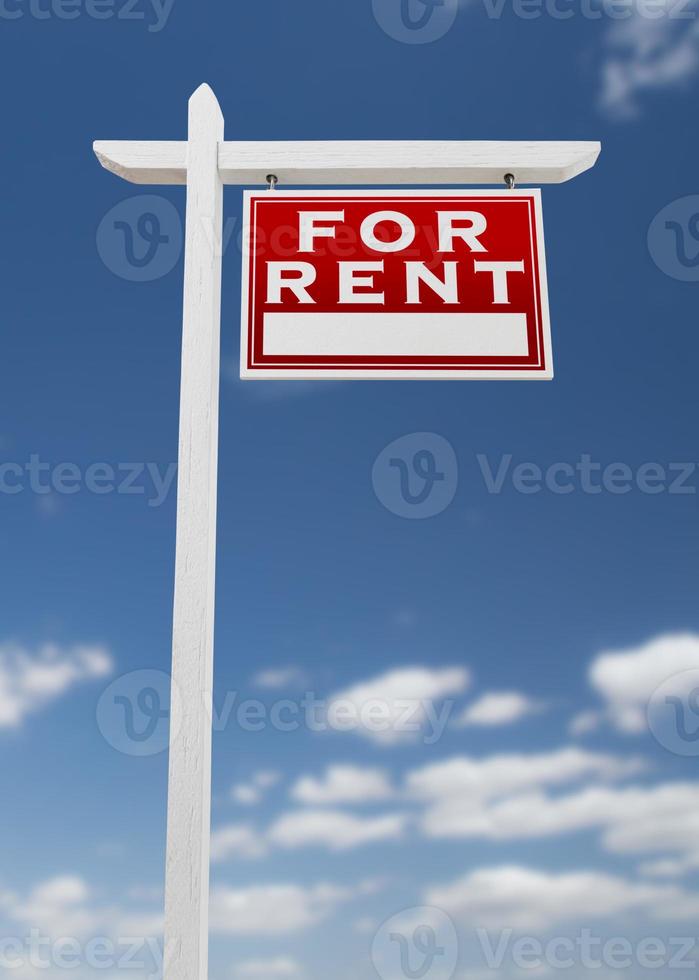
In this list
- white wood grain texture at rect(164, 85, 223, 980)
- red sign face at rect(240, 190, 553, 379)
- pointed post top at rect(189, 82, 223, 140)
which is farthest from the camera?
pointed post top at rect(189, 82, 223, 140)

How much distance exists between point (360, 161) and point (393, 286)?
0.49m

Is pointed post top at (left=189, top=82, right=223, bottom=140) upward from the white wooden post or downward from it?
upward

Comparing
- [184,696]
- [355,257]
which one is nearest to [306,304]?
[355,257]

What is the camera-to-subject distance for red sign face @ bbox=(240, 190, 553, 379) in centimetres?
328

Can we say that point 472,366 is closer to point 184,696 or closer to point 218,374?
point 218,374

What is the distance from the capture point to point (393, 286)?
333cm

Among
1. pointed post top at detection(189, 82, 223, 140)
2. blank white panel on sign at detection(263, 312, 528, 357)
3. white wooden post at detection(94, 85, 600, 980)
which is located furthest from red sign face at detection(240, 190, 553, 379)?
pointed post top at detection(189, 82, 223, 140)

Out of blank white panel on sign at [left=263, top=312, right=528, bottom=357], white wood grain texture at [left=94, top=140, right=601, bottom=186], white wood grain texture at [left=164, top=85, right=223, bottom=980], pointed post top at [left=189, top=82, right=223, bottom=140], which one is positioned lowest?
white wood grain texture at [left=164, top=85, right=223, bottom=980]

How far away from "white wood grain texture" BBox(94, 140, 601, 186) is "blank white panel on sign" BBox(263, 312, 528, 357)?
1.79ft

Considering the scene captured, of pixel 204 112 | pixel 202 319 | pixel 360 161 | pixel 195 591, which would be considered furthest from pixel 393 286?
pixel 195 591

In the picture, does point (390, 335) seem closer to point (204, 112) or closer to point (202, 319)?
point (202, 319)

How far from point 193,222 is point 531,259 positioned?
112cm

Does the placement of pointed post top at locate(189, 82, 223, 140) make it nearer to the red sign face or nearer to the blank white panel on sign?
the red sign face

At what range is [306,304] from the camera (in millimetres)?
3314
